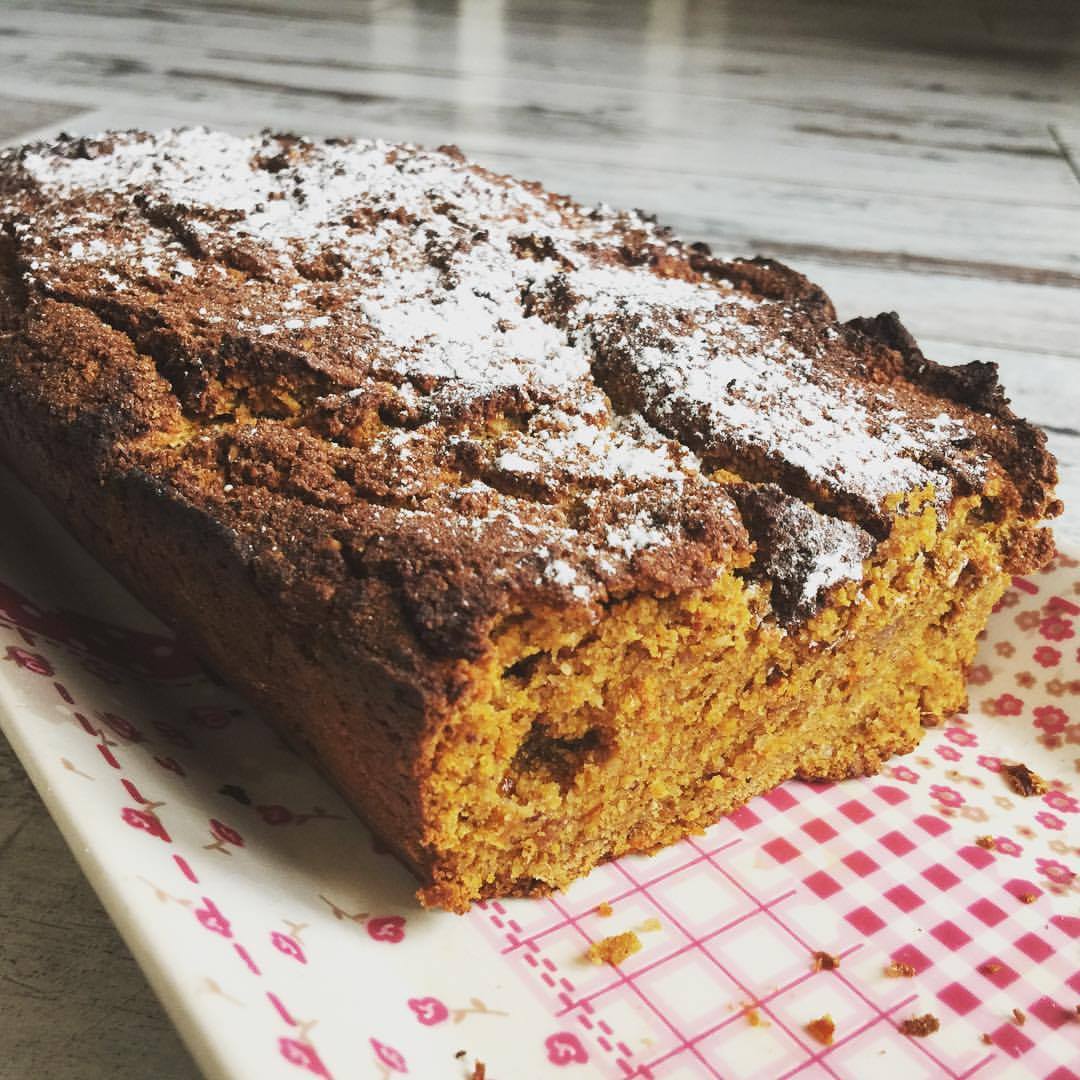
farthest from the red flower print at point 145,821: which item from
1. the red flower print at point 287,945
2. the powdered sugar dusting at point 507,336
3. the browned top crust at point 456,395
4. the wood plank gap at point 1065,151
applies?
the wood plank gap at point 1065,151

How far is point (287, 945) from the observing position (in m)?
1.31

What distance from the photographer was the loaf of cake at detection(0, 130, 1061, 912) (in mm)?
1363

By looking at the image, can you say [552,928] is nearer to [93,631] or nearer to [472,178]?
[93,631]

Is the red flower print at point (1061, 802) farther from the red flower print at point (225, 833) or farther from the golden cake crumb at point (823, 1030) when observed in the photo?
the red flower print at point (225, 833)

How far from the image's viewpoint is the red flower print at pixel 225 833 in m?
1.45

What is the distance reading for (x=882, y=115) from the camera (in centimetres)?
471

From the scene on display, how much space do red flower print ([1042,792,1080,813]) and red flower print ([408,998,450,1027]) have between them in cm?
90

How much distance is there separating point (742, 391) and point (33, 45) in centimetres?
443

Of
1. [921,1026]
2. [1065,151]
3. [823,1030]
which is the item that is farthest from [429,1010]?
[1065,151]

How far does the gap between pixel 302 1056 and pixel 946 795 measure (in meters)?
0.98

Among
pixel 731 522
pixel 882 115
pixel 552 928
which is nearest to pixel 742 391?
pixel 731 522

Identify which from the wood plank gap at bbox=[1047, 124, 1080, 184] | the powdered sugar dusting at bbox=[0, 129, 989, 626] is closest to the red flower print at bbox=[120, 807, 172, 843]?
the powdered sugar dusting at bbox=[0, 129, 989, 626]

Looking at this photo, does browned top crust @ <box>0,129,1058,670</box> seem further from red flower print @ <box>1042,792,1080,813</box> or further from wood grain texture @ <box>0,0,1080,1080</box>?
wood grain texture @ <box>0,0,1080,1080</box>

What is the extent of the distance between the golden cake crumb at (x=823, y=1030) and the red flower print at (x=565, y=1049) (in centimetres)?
25
